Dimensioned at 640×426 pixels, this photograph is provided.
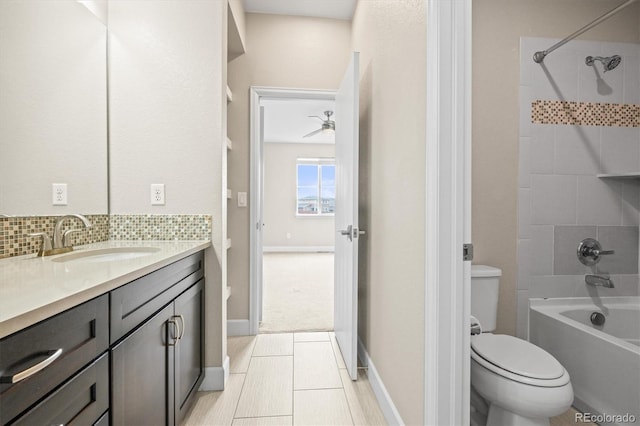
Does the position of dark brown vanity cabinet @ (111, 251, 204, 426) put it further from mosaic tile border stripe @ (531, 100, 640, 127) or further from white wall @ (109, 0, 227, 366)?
mosaic tile border stripe @ (531, 100, 640, 127)

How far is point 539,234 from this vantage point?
203 centimetres

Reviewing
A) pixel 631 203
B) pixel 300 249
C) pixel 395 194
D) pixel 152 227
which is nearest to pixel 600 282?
pixel 631 203

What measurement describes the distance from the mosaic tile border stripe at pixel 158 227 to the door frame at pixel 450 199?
1.35 meters

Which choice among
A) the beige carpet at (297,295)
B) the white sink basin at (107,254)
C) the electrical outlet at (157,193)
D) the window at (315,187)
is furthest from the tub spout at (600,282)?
the window at (315,187)

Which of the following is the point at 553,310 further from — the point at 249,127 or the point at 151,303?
the point at 249,127

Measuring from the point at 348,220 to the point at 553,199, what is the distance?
53.2 inches

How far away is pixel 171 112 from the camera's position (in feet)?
6.06

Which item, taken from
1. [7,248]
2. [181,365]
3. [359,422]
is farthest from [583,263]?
[7,248]

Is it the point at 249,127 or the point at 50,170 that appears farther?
the point at 249,127

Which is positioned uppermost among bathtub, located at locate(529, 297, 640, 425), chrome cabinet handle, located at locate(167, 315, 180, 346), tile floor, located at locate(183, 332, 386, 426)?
chrome cabinet handle, located at locate(167, 315, 180, 346)

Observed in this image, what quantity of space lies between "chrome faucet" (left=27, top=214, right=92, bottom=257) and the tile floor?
104 cm

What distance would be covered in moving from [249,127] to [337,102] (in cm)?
78

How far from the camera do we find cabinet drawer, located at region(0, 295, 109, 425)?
0.57 metres

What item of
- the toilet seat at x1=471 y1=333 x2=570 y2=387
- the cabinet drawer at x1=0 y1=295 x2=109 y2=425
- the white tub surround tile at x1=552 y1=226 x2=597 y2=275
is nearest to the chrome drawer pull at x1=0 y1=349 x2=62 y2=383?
the cabinet drawer at x1=0 y1=295 x2=109 y2=425
